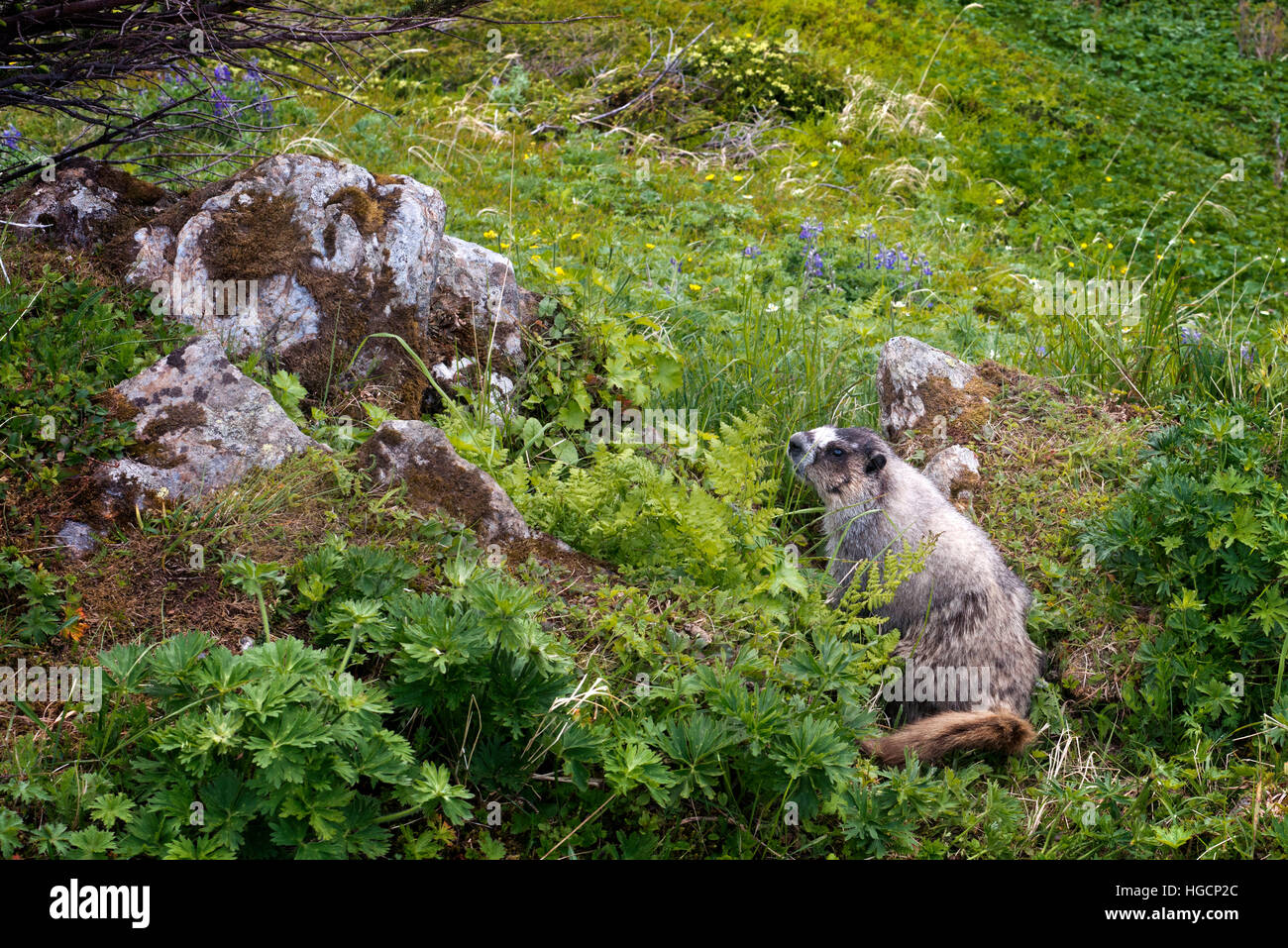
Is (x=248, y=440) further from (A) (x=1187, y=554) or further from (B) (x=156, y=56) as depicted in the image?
(A) (x=1187, y=554)

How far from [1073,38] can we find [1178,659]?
16.3 meters

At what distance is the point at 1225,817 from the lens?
11.8 ft

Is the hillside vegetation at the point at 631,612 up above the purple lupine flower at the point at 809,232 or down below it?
below

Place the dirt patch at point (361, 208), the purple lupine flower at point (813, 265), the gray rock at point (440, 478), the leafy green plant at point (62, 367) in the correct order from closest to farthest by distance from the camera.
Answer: the leafy green plant at point (62, 367) → the gray rock at point (440, 478) → the dirt patch at point (361, 208) → the purple lupine flower at point (813, 265)

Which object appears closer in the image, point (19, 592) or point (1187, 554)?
point (19, 592)

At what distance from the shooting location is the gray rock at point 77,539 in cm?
347

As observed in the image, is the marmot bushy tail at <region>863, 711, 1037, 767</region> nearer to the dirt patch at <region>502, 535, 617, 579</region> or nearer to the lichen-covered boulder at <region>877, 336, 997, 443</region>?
the dirt patch at <region>502, 535, 617, 579</region>

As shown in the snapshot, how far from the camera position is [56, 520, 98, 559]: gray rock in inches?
137

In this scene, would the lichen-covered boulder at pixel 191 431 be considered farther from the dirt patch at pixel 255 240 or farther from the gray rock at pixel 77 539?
the dirt patch at pixel 255 240

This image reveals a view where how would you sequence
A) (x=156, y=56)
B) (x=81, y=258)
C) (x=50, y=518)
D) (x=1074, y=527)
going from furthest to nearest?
(x=1074, y=527)
(x=81, y=258)
(x=156, y=56)
(x=50, y=518)

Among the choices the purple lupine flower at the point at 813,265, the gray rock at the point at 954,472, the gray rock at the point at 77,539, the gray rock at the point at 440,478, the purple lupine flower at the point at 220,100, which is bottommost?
the gray rock at the point at 954,472

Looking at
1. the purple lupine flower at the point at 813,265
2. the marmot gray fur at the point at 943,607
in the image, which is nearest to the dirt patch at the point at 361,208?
the marmot gray fur at the point at 943,607

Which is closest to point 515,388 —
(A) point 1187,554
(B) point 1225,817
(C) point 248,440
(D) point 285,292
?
(D) point 285,292

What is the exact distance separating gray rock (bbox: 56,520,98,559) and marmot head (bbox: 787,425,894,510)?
3359mm
